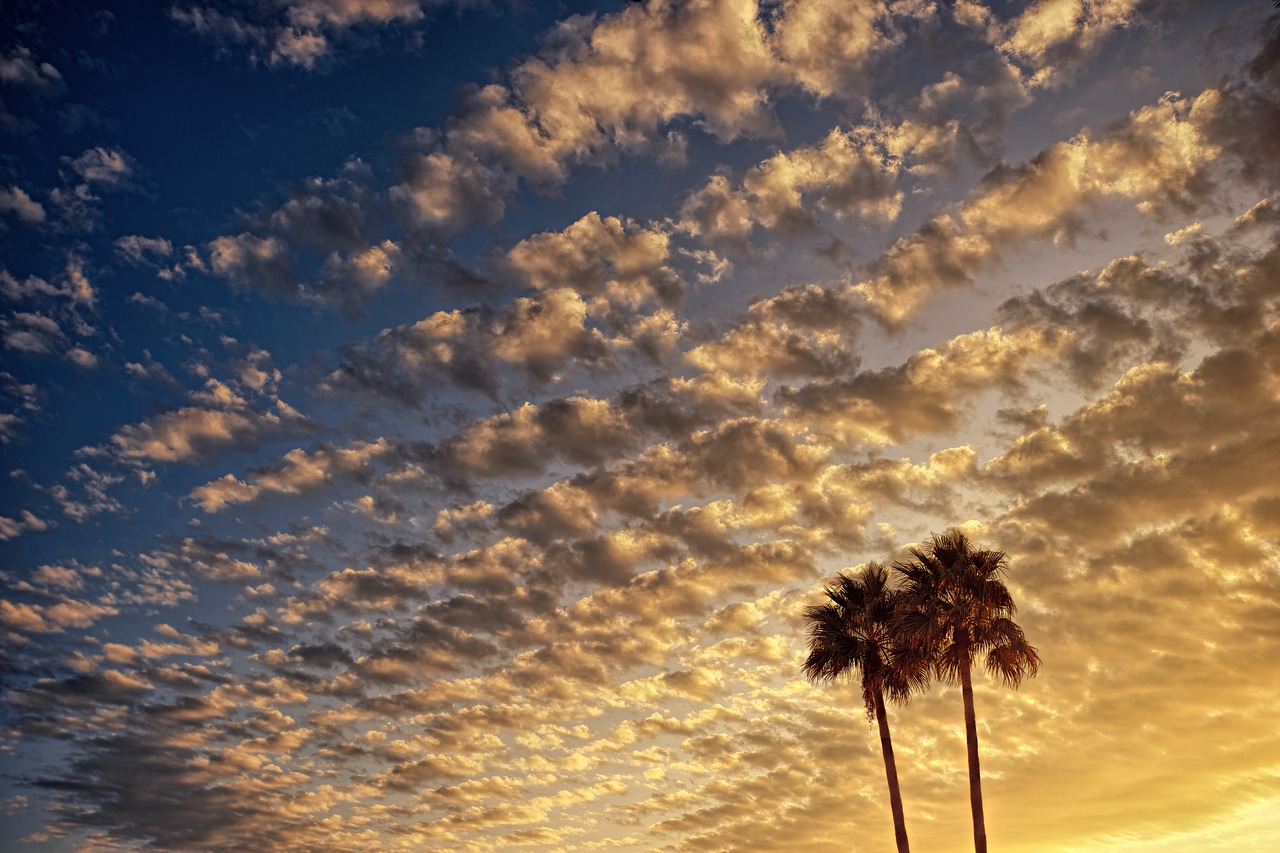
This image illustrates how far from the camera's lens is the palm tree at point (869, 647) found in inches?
1753

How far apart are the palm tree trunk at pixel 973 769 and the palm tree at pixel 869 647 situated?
8.55 ft

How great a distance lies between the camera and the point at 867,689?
148ft

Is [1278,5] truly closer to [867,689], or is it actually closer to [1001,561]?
[1001,561]

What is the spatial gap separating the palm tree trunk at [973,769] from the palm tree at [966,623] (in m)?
0.04

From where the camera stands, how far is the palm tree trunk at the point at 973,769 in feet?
129

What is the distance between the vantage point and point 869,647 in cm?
4519

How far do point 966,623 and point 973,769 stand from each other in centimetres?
602

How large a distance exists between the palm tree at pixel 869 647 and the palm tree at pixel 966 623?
1.83 meters

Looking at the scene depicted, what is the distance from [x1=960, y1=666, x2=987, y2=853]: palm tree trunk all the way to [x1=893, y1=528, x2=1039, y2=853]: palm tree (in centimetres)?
4

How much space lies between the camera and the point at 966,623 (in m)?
41.8

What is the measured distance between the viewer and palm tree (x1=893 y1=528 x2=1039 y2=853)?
136 feet

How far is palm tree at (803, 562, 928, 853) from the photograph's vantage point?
146 feet

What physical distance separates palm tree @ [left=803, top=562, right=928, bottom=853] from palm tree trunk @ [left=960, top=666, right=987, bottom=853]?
103 inches

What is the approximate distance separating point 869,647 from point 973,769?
693 centimetres
